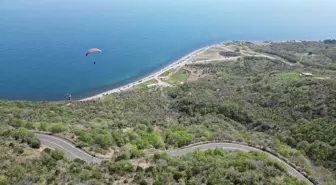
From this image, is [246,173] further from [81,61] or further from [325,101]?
[81,61]

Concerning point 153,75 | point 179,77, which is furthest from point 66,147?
point 153,75

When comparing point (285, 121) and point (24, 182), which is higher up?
point (24, 182)

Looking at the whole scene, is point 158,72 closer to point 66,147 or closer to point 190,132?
point 190,132

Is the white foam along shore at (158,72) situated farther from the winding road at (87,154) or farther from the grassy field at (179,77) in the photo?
the winding road at (87,154)

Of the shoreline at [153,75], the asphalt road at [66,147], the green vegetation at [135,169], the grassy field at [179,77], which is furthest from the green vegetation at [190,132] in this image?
the shoreline at [153,75]

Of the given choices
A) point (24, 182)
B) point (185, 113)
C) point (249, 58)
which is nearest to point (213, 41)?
point (249, 58)

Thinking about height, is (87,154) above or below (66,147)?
below

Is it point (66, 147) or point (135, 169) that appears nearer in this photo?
point (135, 169)
